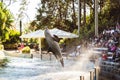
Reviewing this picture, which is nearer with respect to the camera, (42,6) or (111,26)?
(111,26)

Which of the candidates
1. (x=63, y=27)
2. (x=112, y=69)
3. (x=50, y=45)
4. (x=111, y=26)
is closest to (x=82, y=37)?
(x=111, y=26)

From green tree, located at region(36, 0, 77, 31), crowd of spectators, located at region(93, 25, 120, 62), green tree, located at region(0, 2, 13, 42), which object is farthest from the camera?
green tree, located at region(36, 0, 77, 31)

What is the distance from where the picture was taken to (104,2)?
39.2 m

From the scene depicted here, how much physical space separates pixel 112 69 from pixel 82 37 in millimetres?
18196

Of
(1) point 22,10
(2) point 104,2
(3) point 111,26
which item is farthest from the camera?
(1) point 22,10

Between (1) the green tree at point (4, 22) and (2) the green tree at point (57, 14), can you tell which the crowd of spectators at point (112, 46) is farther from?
(2) the green tree at point (57, 14)

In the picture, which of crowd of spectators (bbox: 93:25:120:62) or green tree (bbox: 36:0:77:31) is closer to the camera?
crowd of spectators (bbox: 93:25:120:62)

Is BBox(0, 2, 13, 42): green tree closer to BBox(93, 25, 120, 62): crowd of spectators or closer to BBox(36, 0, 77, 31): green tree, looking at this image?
BBox(36, 0, 77, 31): green tree

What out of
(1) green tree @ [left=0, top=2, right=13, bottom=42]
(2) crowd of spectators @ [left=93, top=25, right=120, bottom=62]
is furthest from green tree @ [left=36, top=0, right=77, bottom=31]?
(2) crowd of spectators @ [left=93, top=25, right=120, bottom=62]

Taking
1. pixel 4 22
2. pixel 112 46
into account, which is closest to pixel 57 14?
pixel 4 22

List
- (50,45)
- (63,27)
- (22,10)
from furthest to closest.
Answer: (22,10) < (63,27) < (50,45)

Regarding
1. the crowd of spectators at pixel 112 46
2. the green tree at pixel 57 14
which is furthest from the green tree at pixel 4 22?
the crowd of spectators at pixel 112 46

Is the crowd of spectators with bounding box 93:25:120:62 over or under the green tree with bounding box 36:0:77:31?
under

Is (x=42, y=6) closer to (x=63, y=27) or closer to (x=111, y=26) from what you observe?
(x=63, y=27)
